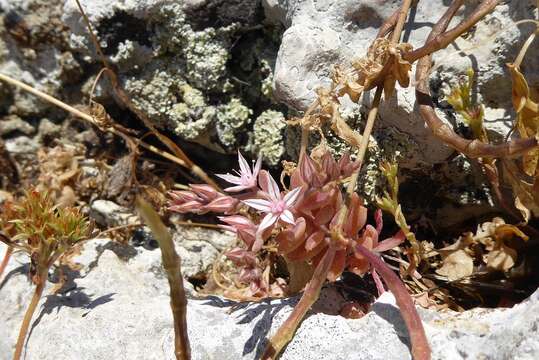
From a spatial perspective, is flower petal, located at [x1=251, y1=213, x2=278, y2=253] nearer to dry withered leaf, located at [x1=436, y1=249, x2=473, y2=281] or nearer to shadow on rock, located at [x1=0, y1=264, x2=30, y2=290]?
dry withered leaf, located at [x1=436, y1=249, x2=473, y2=281]

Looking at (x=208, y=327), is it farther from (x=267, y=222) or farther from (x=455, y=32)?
(x=455, y=32)

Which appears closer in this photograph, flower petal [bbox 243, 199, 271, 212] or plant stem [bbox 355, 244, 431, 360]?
plant stem [bbox 355, 244, 431, 360]

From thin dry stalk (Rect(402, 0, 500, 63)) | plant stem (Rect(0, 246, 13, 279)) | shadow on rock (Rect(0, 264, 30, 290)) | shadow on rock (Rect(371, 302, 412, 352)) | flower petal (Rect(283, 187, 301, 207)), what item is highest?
thin dry stalk (Rect(402, 0, 500, 63))

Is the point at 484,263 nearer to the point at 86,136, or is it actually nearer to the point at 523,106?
the point at 523,106

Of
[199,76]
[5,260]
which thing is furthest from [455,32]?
[5,260]

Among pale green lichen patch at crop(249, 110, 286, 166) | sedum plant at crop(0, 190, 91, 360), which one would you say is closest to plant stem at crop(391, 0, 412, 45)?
pale green lichen patch at crop(249, 110, 286, 166)

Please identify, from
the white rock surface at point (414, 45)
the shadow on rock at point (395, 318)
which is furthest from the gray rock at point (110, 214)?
the shadow on rock at point (395, 318)
